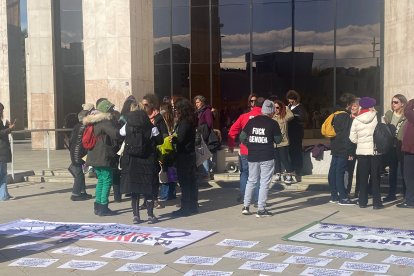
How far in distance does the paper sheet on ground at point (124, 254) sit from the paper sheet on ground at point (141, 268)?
281 millimetres

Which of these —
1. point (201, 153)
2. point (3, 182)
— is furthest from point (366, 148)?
point (3, 182)

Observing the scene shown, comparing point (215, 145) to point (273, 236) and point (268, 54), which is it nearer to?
point (273, 236)

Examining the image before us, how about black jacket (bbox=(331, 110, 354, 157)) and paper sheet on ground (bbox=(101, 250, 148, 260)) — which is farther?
black jacket (bbox=(331, 110, 354, 157))

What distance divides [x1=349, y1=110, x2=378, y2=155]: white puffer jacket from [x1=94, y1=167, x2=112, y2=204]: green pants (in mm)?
3996

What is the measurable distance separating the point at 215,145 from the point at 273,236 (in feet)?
10.8

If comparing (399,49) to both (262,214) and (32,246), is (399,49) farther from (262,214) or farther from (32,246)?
(32,246)

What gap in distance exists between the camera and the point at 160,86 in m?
22.8

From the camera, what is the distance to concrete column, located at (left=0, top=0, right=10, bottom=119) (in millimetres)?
26266

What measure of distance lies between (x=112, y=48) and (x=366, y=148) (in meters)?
7.21

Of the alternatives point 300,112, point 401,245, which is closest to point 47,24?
point 300,112

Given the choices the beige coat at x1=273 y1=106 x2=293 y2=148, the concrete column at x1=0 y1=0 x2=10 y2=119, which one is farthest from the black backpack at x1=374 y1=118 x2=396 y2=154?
the concrete column at x1=0 y1=0 x2=10 y2=119

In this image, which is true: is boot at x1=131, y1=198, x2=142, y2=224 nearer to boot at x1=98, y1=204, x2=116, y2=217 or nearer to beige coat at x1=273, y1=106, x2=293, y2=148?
boot at x1=98, y1=204, x2=116, y2=217

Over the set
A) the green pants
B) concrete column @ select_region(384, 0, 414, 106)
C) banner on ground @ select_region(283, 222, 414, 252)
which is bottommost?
banner on ground @ select_region(283, 222, 414, 252)

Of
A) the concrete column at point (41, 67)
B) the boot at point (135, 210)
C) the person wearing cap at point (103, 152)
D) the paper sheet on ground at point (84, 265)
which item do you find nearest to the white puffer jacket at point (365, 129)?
the boot at point (135, 210)
